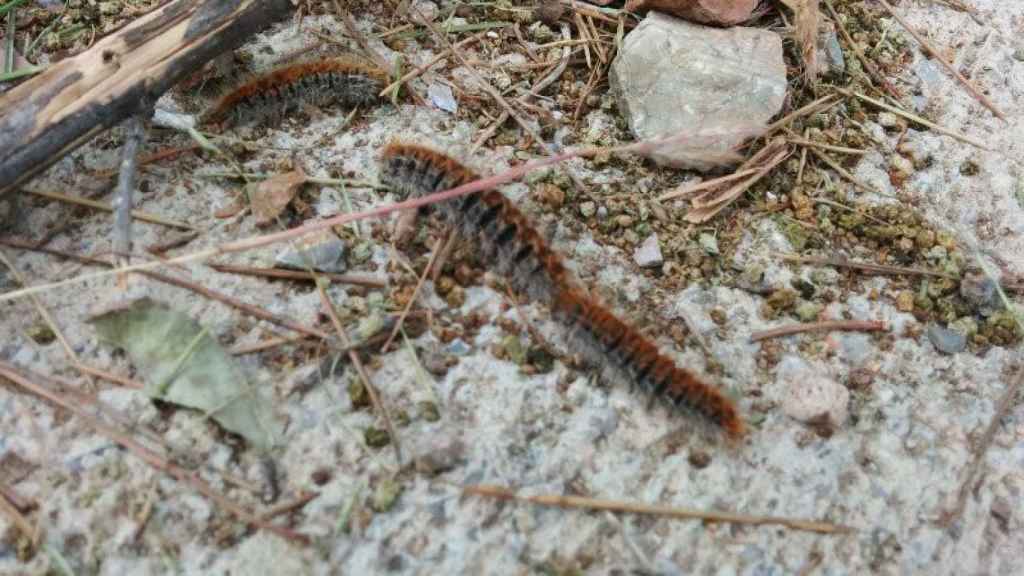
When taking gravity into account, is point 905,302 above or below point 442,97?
below

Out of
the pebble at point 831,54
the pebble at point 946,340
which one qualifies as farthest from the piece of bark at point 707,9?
the pebble at point 946,340

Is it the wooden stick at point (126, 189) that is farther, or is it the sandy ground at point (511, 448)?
the wooden stick at point (126, 189)

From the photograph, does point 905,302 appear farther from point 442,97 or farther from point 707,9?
point 442,97

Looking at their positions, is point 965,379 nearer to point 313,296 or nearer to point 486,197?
point 486,197

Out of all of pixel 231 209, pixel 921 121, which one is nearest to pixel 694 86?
pixel 921 121

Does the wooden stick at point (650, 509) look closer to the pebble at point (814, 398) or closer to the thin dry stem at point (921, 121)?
the pebble at point (814, 398)
